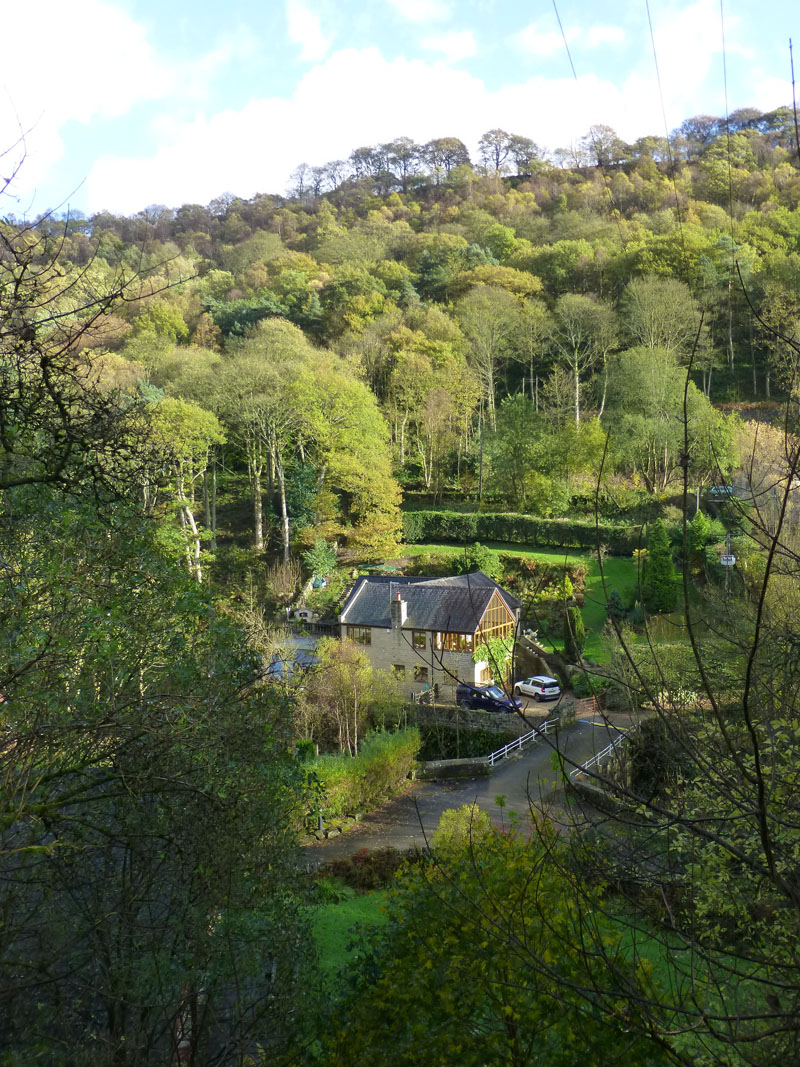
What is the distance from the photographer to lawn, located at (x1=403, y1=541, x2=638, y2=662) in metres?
23.7

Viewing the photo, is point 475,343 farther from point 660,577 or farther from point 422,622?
point 422,622

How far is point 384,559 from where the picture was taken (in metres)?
30.8

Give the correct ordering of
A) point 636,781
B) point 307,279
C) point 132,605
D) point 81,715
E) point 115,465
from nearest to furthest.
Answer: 1. point 115,465
2. point 81,715
3. point 132,605
4. point 636,781
5. point 307,279

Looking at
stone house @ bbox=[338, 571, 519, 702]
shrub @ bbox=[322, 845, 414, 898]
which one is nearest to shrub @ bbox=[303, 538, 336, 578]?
stone house @ bbox=[338, 571, 519, 702]

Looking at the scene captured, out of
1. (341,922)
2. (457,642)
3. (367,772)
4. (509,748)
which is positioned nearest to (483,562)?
(457,642)

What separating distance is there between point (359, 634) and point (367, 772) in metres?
7.20

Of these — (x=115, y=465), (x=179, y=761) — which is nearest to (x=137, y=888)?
(x=179, y=761)

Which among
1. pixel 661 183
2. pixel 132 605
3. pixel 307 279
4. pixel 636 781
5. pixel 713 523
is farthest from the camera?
pixel 661 183

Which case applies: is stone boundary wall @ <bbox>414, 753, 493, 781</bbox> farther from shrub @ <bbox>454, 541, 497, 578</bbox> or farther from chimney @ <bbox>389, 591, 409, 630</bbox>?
shrub @ <bbox>454, 541, 497, 578</bbox>

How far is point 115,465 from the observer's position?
402cm

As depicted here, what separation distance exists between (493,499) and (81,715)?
30512 millimetres

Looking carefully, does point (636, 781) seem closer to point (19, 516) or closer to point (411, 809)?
point (411, 809)

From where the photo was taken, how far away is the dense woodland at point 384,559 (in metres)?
3.44

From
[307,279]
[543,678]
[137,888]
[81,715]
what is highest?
[307,279]
